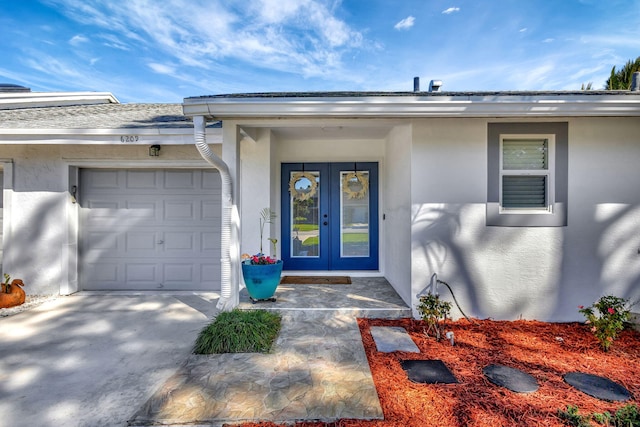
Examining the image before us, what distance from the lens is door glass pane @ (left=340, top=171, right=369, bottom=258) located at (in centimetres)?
595

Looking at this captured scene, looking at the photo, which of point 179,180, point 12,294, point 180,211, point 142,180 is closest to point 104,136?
point 142,180

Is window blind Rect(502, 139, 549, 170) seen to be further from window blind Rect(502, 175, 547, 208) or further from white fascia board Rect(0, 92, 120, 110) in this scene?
white fascia board Rect(0, 92, 120, 110)

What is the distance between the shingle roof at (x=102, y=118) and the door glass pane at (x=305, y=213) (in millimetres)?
2238

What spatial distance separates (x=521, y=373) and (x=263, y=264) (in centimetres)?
312

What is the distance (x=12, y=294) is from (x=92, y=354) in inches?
108

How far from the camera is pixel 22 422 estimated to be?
2.08 meters

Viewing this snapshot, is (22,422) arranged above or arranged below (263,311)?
below

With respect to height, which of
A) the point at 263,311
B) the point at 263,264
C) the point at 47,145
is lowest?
the point at 263,311

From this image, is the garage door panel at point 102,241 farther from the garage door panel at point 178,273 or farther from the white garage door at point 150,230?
the garage door panel at point 178,273

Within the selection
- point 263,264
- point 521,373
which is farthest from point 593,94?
point 263,264

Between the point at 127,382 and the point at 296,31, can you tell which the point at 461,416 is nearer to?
the point at 127,382

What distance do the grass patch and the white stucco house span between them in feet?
2.46

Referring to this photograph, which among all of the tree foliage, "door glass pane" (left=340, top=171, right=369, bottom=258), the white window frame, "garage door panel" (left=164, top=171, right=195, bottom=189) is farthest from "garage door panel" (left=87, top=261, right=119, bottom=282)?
the tree foliage

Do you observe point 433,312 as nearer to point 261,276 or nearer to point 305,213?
point 261,276
